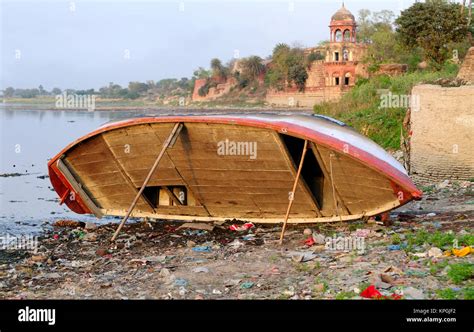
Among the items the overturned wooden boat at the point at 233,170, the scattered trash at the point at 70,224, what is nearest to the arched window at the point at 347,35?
the scattered trash at the point at 70,224

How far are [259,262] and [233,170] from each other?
7.24 ft

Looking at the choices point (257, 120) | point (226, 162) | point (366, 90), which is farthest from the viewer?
point (366, 90)

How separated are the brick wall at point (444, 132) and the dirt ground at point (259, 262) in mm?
1883

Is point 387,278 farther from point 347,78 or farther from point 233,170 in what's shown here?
point 347,78

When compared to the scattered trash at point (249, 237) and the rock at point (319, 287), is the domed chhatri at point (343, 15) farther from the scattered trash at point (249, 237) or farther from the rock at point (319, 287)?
the rock at point (319, 287)

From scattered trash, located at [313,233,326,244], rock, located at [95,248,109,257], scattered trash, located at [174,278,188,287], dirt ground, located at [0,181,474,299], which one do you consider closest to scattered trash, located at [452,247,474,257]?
dirt ground, located at [0,181,474,299]

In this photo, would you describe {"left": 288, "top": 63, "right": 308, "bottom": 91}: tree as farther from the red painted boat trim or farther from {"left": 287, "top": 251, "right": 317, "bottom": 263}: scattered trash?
{"left": 287, "top": 251, "right": 317, "bottom": 263}: scattered trash

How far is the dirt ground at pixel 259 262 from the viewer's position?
5965mm

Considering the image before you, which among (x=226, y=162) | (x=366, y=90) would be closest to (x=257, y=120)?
(x=226, y=162)

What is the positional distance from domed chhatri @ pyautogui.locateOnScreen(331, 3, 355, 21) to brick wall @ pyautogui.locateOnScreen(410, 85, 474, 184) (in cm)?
3468

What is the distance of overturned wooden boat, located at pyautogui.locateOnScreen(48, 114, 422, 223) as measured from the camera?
8.43m
